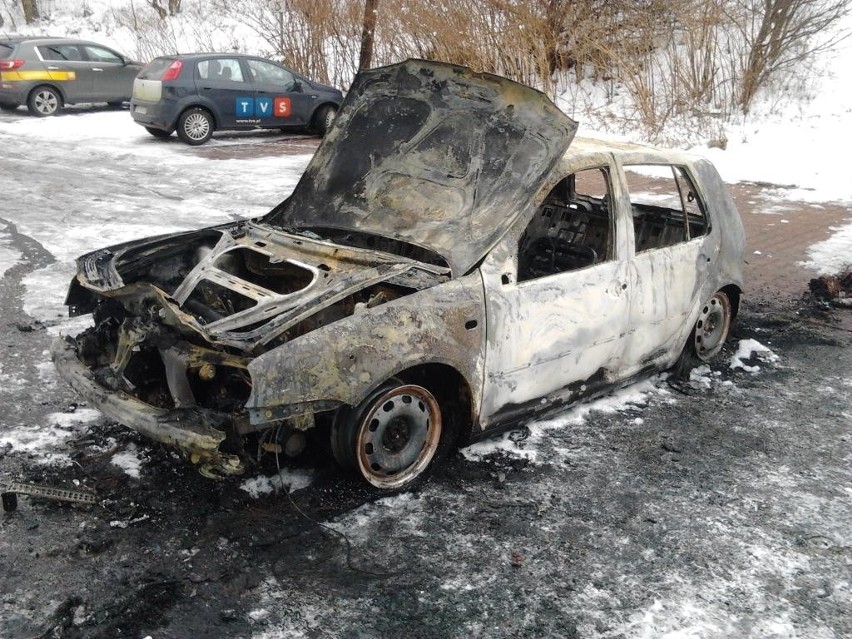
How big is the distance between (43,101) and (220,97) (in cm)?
486

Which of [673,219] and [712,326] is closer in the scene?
[673,219]

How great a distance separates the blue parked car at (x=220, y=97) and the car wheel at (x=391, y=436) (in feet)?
35.2

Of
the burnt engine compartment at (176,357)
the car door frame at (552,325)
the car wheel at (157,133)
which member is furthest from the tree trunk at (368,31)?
the burnt engine compartment at (176,357)

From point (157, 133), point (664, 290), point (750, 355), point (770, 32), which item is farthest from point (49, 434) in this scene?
point (770, 32)

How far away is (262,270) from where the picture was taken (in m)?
4.63

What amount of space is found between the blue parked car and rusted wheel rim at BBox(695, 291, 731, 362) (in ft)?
31.0

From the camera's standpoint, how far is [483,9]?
16.3 m

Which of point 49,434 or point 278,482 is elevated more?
Result: point 49,434

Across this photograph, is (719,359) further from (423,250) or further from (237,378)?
(237,378)

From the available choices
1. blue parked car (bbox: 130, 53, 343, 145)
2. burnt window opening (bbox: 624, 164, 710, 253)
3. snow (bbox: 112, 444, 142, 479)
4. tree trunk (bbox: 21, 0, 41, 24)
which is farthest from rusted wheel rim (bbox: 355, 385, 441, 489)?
tree trunk (bbox: 21, 0, 41, 24)

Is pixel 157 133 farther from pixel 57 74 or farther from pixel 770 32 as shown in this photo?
pixel 770 32

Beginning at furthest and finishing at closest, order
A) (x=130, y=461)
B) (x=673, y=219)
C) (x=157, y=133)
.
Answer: (x=157, y=133)
(x=673, y=219)
(x=130, y=461)

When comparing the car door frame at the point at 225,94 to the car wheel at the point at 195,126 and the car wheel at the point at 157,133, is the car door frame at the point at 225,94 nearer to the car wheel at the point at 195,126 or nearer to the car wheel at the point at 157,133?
the car wheel at the point at 195,126

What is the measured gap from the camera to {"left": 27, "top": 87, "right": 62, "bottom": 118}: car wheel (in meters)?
16.8
